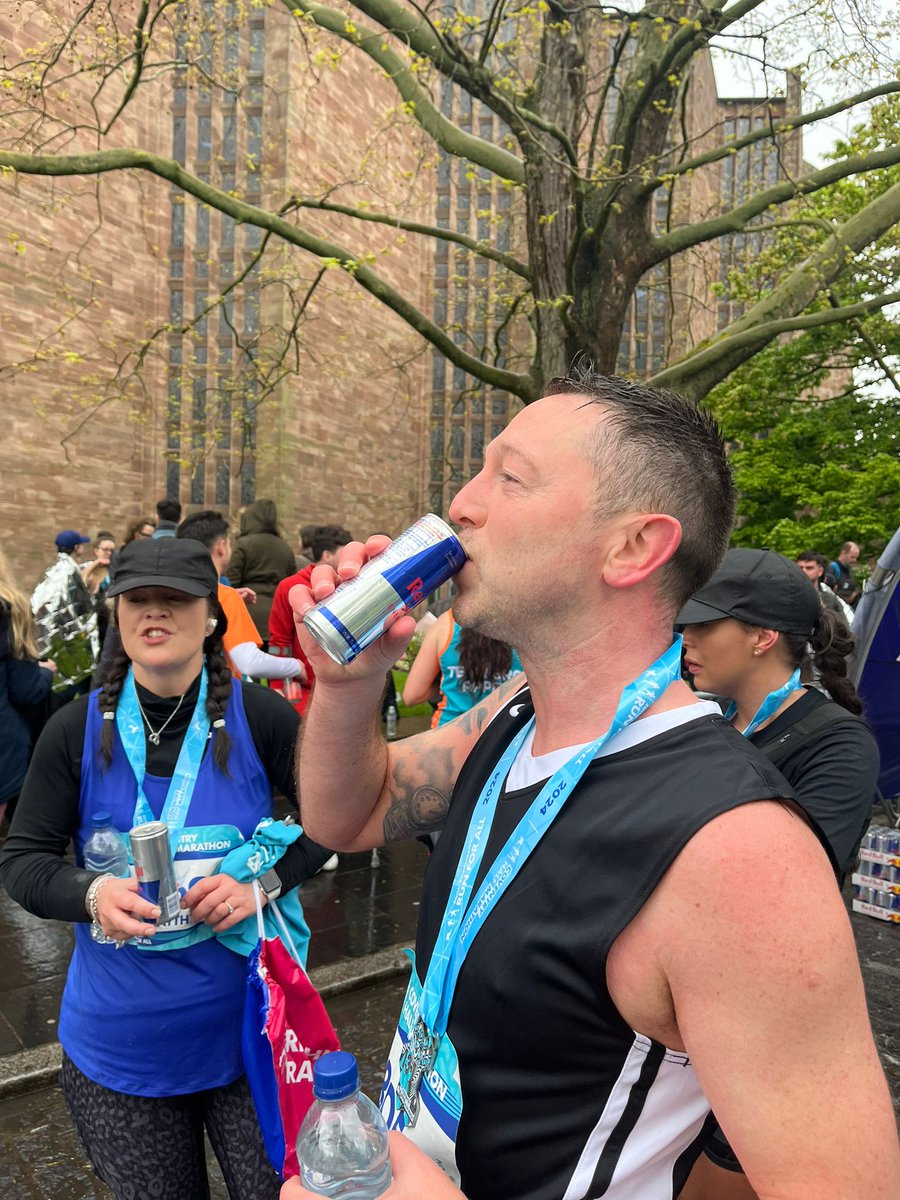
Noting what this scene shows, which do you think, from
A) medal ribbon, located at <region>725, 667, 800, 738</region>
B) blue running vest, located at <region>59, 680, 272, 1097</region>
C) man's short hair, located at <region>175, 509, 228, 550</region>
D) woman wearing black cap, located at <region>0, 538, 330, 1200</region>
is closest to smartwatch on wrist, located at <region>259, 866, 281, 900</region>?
woman wearing black cap, located at <region>0, 538, 330, 1200</region>

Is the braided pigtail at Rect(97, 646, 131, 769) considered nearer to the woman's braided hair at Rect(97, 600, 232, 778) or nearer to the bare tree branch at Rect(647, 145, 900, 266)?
the woman's braided hair at Rect(97, 600, 232, 778)

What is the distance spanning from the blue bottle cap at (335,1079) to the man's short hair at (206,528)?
4.65 meters

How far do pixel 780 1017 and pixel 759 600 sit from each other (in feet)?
6.54

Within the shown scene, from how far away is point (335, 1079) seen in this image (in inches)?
43.8

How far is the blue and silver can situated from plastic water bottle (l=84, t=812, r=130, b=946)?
Answer: 1183 millimetres

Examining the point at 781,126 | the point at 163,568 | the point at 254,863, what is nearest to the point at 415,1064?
the point at 254,863

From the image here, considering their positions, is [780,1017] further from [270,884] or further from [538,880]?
[270,884]

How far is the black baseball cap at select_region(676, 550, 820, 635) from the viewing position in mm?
2838

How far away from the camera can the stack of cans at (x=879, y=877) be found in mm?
6090

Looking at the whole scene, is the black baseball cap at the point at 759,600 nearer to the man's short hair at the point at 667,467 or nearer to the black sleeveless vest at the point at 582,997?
the man's short hair at the point at 667,467

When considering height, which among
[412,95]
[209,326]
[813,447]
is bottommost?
[813,447]

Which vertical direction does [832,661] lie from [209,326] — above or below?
below

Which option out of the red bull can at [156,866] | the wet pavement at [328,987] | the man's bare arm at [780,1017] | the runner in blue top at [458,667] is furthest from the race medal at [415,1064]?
the runner in blue top at [458,667]

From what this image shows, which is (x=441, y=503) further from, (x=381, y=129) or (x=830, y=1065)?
(x=830, y=1065)
